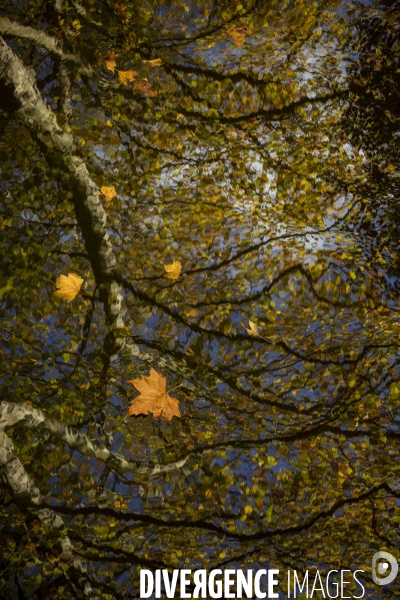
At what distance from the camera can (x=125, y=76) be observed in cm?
372

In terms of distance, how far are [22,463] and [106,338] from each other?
889 millimetres

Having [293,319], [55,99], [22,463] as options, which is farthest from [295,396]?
[55,99]

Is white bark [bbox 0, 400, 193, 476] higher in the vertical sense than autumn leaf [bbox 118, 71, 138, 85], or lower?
lower

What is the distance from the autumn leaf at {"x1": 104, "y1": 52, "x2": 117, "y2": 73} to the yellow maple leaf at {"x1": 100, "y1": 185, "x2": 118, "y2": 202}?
901 millimetres

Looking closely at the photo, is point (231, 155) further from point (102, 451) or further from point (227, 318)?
point (102, 451)

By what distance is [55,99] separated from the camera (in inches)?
139

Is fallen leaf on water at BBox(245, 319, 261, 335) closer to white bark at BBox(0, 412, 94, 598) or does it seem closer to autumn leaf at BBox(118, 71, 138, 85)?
white bark at BBox(0, 412, 94, 598)

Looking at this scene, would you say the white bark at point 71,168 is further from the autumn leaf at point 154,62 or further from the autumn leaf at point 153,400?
the autumn leaf at point 154,62

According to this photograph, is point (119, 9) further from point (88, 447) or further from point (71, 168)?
point (88, 447)

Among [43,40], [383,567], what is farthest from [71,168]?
[383,567]

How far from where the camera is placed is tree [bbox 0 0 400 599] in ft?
10.0

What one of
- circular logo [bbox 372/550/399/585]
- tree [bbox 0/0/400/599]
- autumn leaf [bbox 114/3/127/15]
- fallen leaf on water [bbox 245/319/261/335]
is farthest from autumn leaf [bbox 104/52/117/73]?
circular logo [bbox 372/550/399/585]

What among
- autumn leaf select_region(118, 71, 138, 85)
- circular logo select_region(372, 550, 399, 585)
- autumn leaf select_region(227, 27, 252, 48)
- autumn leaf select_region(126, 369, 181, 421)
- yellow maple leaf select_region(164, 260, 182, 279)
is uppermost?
autumn leaf select_region(227, 27, 252, 48)

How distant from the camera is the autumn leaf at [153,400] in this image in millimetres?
3225
